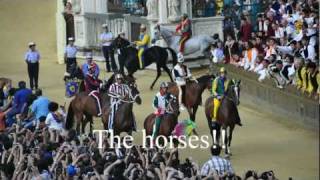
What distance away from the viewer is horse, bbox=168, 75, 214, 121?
2497cm

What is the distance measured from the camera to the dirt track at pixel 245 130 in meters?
21.6

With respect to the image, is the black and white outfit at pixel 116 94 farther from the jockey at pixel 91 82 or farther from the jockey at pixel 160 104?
the jockey at pixel 91 82

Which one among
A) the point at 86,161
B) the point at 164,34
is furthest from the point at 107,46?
the point at 86,161

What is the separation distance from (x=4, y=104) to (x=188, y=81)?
4.63 m

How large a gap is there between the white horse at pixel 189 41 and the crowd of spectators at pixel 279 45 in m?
0.71

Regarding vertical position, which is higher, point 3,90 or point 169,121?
point 3,90

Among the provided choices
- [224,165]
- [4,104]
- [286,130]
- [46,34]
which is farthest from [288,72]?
[46,34]

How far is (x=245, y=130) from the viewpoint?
2530 cm

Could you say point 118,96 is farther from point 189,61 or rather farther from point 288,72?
point 189,61

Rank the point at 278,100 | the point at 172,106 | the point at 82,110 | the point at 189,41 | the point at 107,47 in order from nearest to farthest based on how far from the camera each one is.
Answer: the point at 172,106, the point at 82,110, the point at 278,100, the point at 189,41, the point at 107,47

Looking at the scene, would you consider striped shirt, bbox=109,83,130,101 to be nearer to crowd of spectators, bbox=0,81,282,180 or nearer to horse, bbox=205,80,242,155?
horse, bbox=205,80,242,155

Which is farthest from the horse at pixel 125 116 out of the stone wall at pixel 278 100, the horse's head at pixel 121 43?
the horse's head at pixel 121 43

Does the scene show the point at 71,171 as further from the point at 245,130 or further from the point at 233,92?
the point at 245,130

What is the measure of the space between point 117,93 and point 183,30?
452 inches
